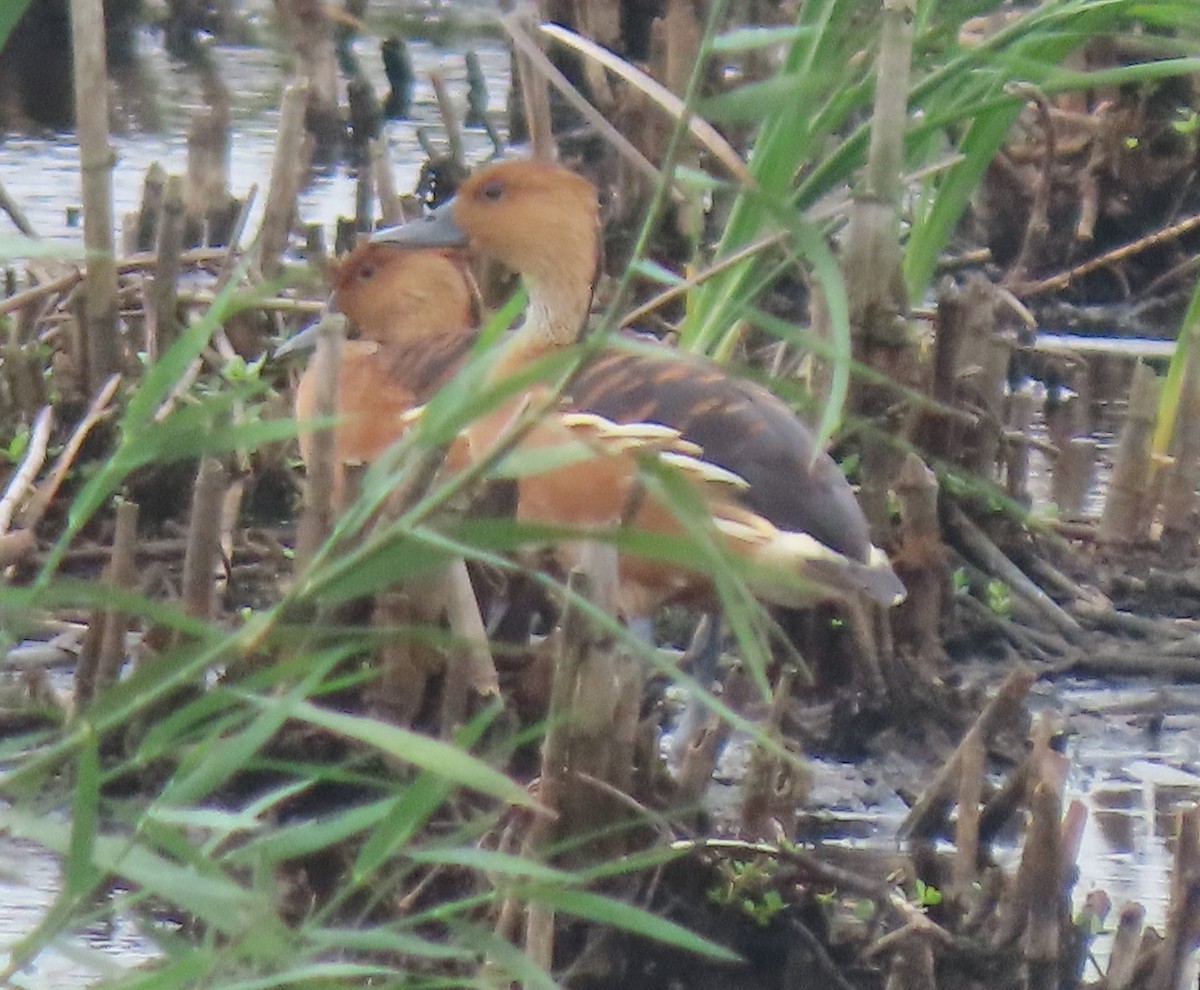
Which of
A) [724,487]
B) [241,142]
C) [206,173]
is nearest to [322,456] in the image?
[724,487]

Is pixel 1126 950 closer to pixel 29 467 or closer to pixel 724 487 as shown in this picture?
pixel 724 487

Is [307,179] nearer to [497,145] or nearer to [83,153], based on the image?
[497,145]

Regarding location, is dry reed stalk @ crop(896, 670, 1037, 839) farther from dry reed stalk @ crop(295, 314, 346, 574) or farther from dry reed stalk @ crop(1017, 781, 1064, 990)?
dry reed stalk @ crop(295, 314, 346, 574)

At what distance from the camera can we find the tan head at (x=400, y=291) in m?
5.05

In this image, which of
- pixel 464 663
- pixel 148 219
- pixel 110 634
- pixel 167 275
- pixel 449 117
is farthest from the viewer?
pixel 449 117

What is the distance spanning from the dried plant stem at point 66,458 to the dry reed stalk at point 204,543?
1.56ft

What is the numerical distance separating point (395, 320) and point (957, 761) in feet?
6.87

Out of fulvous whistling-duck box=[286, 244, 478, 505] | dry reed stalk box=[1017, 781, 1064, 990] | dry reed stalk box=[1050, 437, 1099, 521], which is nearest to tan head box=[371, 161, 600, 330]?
fulvous whistling-duck box=[286, 244, 478, 505]

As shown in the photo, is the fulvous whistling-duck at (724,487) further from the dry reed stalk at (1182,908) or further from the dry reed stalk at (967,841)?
the dry reed stalk at (1182,908)

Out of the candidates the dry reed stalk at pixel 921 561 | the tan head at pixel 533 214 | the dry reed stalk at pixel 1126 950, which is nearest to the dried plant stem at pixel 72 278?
the tan head at pixel 533 214

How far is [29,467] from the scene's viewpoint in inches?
167

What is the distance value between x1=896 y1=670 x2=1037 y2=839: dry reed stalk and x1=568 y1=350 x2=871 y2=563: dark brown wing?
395 millimetres

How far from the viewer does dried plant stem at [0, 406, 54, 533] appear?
4023 millimetres

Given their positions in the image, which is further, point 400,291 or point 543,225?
point 400,291
